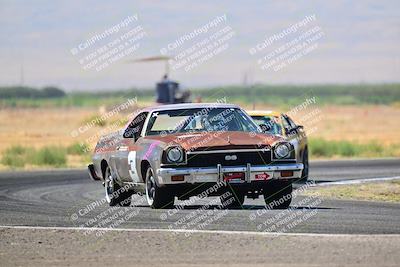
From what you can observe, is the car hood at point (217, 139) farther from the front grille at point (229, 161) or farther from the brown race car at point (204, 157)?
the front grille at point (229, 161)

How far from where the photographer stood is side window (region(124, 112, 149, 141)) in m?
19.2

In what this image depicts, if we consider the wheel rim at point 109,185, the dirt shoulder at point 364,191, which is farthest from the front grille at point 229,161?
the dirt shoulder at point 364,191

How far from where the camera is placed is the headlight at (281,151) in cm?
1770

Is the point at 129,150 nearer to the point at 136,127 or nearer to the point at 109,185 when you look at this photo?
the point at 136,127

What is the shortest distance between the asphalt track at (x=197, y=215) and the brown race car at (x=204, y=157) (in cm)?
32

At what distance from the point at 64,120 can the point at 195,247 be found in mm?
87645

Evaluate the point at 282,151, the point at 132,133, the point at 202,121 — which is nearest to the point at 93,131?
the point at 132,133

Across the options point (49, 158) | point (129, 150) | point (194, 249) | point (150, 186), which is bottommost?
point (194, 249)

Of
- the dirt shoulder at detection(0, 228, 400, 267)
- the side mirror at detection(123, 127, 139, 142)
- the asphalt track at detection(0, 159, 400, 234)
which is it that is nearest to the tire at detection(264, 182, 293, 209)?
the asphalt track at detection(0, 159, 400, 234)

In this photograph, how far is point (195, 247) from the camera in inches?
539

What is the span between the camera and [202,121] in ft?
61.7

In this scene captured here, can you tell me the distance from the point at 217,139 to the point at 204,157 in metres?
0.44

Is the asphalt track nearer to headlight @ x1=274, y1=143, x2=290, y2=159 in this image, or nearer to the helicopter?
headlight @ x1=274, y1=143, x2=290, y2=159

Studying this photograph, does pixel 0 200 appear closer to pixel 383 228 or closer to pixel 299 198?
pixel 299 198
